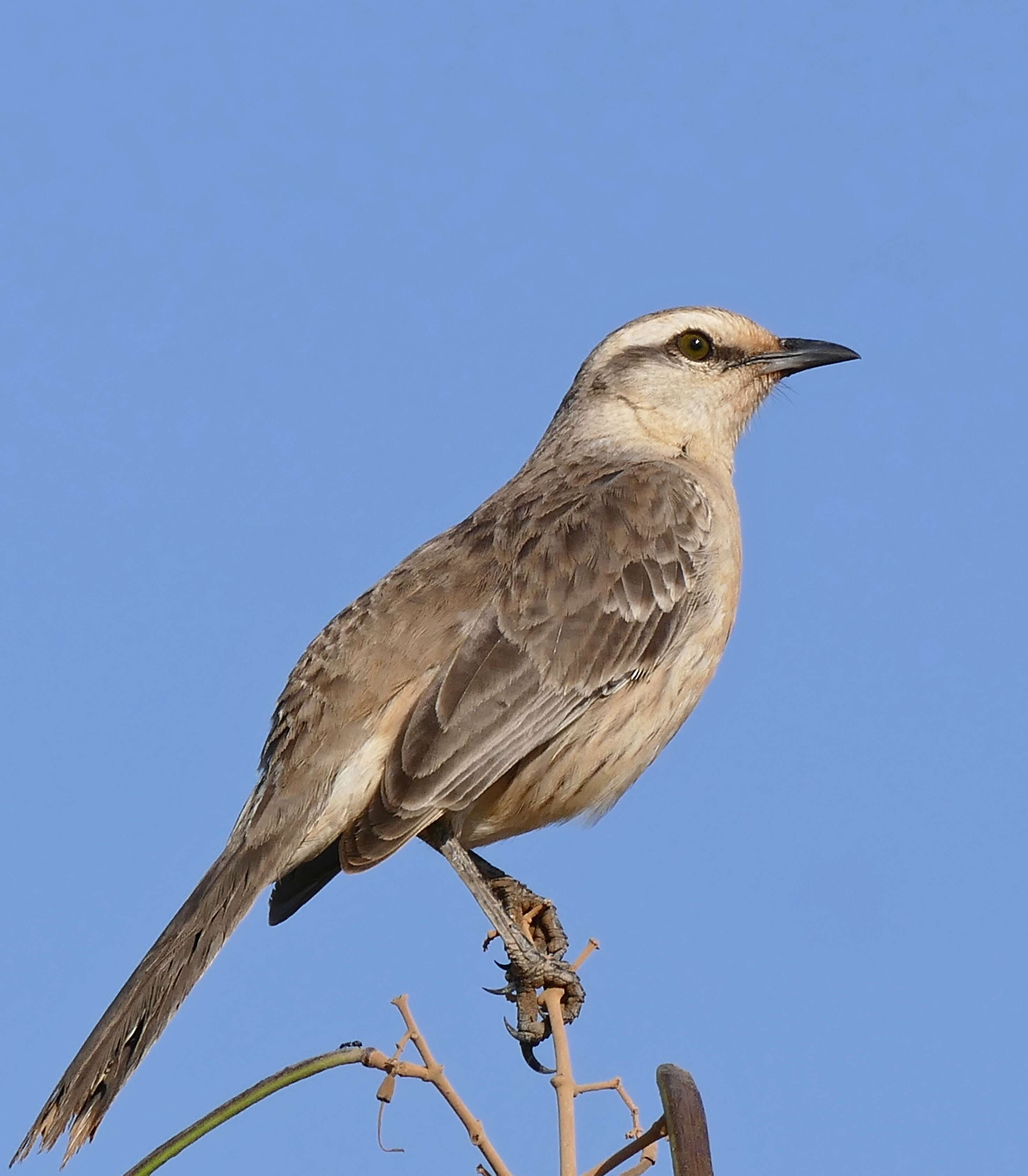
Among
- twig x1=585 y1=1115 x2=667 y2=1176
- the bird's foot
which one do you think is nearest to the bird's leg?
the bird's foot

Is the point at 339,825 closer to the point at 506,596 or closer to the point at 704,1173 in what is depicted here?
the point at 506,596

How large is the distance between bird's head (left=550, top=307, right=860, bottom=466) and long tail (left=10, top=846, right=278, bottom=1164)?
3138 mm

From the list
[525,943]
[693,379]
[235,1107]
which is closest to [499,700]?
[525,943]

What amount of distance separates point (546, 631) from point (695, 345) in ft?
7.31

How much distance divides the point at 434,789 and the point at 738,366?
3.09m

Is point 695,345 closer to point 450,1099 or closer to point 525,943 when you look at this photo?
point 525,943

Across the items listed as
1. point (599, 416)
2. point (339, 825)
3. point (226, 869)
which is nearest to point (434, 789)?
point (339, 825)

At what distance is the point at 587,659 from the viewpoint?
6.41 metres

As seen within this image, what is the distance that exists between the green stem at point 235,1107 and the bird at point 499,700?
2353mm

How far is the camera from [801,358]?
26.0ft

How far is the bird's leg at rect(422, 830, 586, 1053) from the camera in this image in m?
5.59

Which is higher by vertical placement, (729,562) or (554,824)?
(729,562)

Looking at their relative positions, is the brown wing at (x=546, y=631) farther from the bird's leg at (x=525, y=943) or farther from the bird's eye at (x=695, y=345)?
the bird's eye at (x=695, y=345)

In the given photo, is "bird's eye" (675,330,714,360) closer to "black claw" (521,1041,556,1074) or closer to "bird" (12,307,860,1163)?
"bird" (12,307,860,1163)
